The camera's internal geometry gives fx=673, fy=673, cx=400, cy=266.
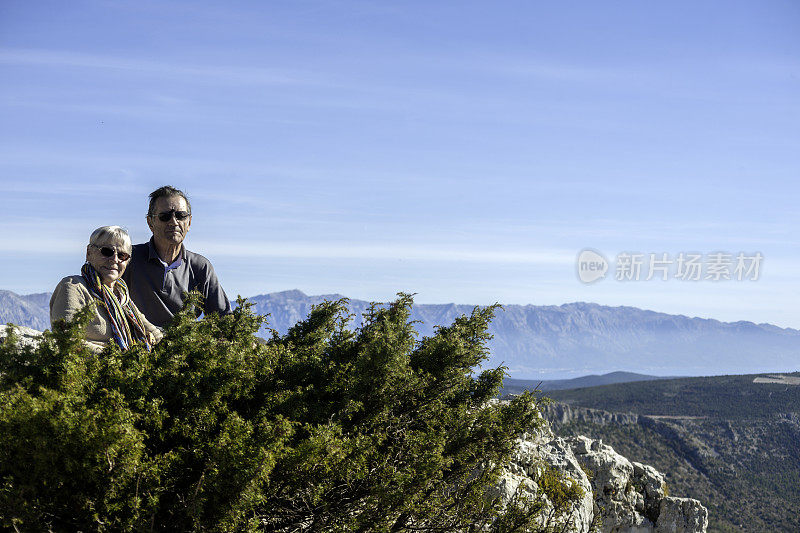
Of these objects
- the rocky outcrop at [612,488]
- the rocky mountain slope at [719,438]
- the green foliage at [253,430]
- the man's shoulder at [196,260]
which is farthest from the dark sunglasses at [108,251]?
the rocky mountain slope at [719,438]

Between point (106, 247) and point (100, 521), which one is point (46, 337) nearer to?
point (106, 247)

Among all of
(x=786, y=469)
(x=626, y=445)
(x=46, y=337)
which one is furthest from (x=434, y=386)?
(x=786, y=469)

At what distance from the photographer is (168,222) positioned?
707 cm

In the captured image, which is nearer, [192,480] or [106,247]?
[192,480]

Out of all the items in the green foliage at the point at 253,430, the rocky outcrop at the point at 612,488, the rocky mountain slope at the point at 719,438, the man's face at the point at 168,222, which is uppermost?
the man's face at the point at 168,222

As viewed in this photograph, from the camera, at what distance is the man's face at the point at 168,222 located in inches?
278

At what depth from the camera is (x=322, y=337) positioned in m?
8.27

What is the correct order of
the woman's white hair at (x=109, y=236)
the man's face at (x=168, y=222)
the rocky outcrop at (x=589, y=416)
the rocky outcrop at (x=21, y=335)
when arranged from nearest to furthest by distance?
the rocky outcrop at (x=21, y=335), the woman's white hair at (x=109, y=236), the man's face at (x=168, y=222), the rocky outcrop at (x=589, y=416)

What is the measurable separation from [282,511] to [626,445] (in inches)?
3690

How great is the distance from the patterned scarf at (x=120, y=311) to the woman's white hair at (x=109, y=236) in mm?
265

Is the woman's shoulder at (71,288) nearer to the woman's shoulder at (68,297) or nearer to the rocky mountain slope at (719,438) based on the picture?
the woman's shoulder at (68,297)

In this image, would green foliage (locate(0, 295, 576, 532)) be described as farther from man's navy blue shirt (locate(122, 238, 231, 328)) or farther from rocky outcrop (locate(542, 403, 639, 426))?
rocky outcrop (locate(542, 403, 639, 426))

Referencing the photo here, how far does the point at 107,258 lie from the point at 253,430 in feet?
7.00

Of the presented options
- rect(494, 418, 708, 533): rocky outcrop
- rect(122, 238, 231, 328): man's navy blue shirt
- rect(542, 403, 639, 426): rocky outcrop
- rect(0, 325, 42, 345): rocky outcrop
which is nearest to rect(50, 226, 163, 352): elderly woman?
rect(0, 325, 42, 345): rocky outcrop
